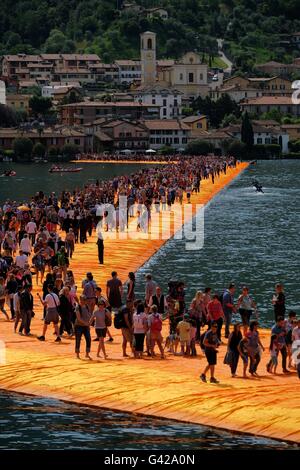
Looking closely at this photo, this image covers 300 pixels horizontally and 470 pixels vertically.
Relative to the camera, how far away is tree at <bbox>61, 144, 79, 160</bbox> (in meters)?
180

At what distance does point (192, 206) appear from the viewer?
263 feet

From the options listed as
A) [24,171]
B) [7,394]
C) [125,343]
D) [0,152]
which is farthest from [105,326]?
[0,152]

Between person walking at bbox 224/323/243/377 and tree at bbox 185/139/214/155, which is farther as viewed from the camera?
tree at bbox 185/139/214/155

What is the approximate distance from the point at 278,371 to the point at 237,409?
2.90 m

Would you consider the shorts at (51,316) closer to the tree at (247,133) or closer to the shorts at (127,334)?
the shorts at (127,334)

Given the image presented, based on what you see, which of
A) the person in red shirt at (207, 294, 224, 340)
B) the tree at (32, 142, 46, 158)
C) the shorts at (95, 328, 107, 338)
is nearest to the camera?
the shorts at (95, 328, 107, 338)

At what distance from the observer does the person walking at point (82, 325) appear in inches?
1109

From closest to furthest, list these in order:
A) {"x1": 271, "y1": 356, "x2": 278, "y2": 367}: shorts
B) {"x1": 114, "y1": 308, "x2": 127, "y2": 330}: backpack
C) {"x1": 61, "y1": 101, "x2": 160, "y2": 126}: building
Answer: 1. {"x1": 271, "y1": 356, "x2": 278, "y2": 367}: shorts
2. {"x1": 114, "y1": 308, "x2": 127, "y2": 330}: backpack
3. {"x1": 61, "y1": 101, "x2": 160, "y2": 126}: building

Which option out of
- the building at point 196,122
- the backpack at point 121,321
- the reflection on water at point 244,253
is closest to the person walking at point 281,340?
the backpack at point 121,321

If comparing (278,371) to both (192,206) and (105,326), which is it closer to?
(105,326)

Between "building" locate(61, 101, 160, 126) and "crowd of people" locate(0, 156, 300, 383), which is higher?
"building" locate(61, 101, 160, 126)

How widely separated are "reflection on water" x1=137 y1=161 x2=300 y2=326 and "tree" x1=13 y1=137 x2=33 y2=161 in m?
88.9

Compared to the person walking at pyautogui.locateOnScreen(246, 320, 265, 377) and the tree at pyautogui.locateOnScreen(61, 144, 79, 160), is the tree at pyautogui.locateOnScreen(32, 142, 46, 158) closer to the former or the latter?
the tree at pyautogui.locateOnScreen(61, 144, 79, 160)

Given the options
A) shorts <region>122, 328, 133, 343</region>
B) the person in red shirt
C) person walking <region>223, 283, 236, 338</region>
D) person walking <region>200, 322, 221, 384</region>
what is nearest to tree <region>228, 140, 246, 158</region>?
person walking <region>223, 283, 236, 338</region>
